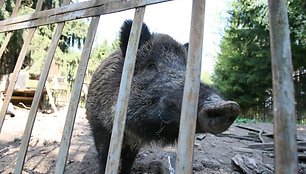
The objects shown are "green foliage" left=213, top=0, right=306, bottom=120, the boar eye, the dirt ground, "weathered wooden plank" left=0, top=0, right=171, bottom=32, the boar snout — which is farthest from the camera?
"green foliage" left=213, top=0, right=306, bottom=120

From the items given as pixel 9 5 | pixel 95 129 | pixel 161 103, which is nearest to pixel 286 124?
pixel 161 103

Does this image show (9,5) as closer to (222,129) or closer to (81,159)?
(81,159)

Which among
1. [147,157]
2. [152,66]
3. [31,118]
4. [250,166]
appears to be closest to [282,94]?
[152,66]

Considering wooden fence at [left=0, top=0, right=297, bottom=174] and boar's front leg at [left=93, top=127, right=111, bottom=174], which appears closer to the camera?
wooden fence at [left=0, top=0, right=297, bottom=174]

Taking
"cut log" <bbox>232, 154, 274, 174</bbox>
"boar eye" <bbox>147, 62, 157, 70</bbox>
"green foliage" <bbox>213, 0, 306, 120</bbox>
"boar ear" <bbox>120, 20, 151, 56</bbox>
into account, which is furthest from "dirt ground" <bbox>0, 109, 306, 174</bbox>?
"green foliage" <bbox>213, 0, 306, 120</bbox>

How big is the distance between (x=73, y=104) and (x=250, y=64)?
12.3 m

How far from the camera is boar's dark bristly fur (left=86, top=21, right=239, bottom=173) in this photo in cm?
175

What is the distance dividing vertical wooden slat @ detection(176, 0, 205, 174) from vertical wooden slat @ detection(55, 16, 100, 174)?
2.73ft

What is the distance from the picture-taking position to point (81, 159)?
13.5ft

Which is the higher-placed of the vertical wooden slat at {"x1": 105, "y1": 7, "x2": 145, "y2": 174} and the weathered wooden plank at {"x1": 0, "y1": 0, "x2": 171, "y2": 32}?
the weathered wooden plank at {"x1": 0, "y1": 0, "x2": 171, "y2": 32}

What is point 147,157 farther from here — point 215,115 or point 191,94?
point 191,94

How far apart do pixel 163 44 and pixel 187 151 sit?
5.44ft

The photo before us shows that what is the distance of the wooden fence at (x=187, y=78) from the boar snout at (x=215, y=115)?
0.19 m

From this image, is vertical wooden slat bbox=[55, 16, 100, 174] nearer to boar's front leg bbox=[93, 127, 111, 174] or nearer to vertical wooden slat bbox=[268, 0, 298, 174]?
boar's front leg bbox=[93, 127, 111, 174]
